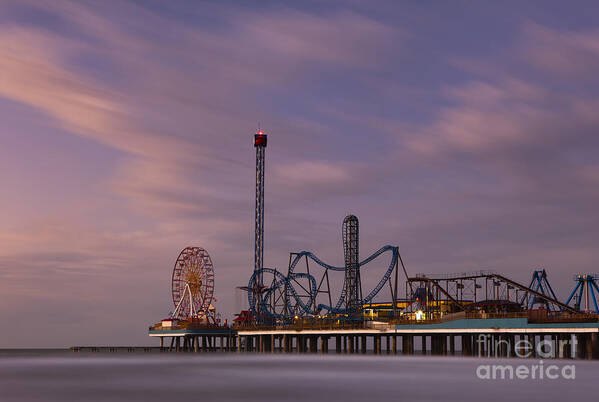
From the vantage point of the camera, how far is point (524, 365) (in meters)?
70.5

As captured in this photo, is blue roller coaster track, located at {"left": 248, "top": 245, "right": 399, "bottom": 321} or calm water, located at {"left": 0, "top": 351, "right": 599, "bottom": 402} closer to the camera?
calm water, located at {"left": 0, "top": 351, "right": 599, "bottom": 402}

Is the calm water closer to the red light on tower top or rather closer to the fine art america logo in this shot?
the fine art america logo

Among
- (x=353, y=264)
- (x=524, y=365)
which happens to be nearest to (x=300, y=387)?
(x=524, y=365)

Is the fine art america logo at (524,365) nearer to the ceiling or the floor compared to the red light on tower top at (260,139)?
nearer to the floor

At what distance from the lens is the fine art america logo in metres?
56.6

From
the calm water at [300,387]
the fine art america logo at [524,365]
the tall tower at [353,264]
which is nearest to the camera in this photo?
the calm water at [300,387]

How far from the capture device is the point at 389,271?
132 meters

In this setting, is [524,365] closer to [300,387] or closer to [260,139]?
[300,387]

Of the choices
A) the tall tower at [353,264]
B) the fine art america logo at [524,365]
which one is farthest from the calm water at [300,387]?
the tall tower at [353,264]

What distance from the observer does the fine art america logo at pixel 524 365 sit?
56594mm

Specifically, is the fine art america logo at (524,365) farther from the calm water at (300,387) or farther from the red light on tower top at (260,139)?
the red light on tower top at (260,139)

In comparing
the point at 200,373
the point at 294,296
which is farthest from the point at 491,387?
the point at 294,296

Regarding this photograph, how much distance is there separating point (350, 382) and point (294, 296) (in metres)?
92.9

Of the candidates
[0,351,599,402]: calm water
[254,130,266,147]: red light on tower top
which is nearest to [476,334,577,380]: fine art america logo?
[0,351,599,402]: calm water
